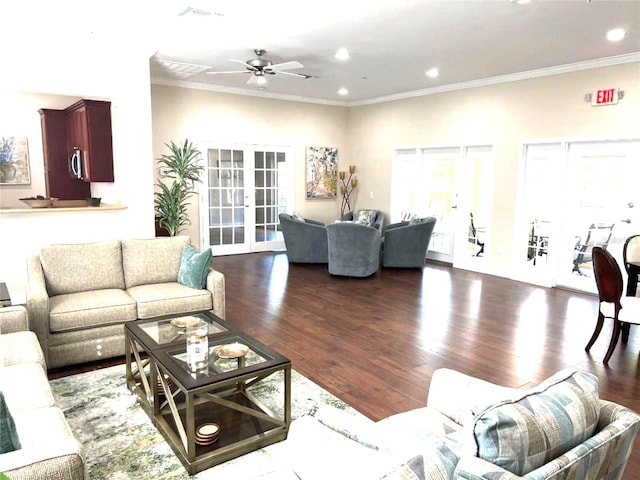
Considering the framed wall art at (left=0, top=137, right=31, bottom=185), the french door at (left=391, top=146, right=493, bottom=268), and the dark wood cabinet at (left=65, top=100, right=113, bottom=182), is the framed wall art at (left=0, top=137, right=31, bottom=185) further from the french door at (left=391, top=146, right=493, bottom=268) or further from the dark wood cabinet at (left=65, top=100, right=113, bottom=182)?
the french door at (left=391, top=146, right=493, bottom=268)

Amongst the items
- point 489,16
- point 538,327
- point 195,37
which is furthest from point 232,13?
point 538,327

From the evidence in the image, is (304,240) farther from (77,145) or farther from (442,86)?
(77,145)

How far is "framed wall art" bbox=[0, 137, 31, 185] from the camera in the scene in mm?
6840

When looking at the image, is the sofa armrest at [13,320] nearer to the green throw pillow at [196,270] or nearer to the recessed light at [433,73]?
the green throw pillow at [196,270]

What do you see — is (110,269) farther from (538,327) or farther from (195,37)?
(538,327)

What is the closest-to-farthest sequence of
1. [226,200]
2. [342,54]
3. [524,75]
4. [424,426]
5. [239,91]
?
1. [424,426]
2. [342,54]
3. [524,75]
4. [239,91]
5. [226,200]

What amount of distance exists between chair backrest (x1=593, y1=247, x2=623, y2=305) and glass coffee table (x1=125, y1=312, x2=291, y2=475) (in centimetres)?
277

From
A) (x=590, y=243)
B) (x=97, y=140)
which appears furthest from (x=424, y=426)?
(x=590, y=243)

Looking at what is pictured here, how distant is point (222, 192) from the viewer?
831 centimetres

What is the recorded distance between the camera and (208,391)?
230 cm

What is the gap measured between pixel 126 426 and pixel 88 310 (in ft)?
3.72

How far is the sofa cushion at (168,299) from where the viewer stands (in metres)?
3.69

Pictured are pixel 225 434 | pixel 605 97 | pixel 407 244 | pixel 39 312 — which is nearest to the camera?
pixel 225 434

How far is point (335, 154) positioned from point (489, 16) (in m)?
5.53
